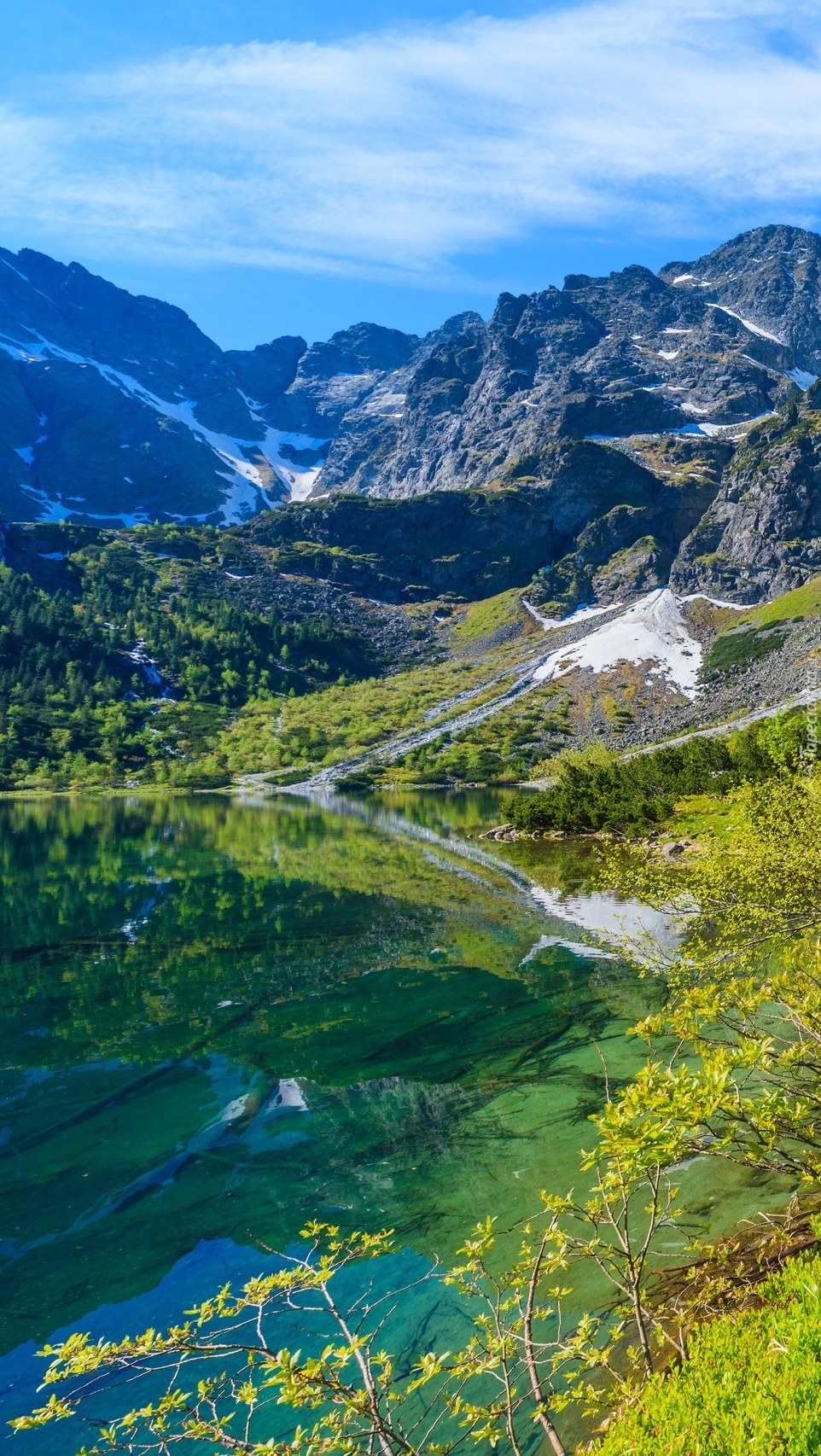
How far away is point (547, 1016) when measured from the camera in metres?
21.3

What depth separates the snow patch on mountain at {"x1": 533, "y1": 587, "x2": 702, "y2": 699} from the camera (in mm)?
173875

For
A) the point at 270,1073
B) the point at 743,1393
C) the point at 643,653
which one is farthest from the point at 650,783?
the point at 643,653

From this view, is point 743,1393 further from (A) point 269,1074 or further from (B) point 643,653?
(B) point 643,653

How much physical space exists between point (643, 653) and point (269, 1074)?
17621 cm

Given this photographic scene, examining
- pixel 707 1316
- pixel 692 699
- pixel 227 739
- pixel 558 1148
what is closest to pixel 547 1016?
pixel 558 1148

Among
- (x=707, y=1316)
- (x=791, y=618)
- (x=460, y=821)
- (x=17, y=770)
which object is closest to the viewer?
(x=707, y=1316)

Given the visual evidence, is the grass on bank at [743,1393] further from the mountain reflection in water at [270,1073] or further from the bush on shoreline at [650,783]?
the bush on shoreline at [650,783]

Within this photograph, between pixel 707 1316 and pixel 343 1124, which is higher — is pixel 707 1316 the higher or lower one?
the higher one

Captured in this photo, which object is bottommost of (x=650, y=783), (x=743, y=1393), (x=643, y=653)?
(x=650, y=783)

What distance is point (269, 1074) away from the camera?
18.9m

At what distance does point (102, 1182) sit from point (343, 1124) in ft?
15.5

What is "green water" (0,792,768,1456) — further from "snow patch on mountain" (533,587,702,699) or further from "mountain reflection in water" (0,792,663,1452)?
"snow patch on mountain" (533,587,702,699)

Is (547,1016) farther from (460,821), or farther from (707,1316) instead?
(460,821)

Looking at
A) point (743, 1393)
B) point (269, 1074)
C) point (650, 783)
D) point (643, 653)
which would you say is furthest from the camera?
point (643, 653)
